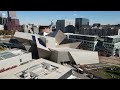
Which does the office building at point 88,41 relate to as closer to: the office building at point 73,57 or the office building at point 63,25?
the office building at point 73,57

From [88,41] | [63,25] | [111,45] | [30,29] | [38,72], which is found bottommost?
[38,72]

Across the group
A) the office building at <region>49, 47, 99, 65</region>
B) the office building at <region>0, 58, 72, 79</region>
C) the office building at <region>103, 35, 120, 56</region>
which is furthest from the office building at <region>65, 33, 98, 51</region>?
Result: the office building at <region>0, 58, 72, 79</region>

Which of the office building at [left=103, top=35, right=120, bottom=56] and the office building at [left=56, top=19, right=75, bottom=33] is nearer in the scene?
the office building at [left=103, top=35, right=120, bottom=56]

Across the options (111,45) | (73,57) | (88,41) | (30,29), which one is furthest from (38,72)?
(30,29)

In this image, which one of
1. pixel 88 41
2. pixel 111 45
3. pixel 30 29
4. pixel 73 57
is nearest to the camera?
pixel 73 57

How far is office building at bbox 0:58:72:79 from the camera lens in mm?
4133

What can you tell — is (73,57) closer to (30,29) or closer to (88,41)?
(88,41)

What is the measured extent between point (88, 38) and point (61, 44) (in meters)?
2.62

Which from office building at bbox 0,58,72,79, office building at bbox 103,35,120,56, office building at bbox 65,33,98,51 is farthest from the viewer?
office building at bbox 65,33,98,51

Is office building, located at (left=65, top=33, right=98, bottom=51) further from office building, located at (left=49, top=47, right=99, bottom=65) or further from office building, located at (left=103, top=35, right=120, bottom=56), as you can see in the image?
office building, located at (left=49, top=47, right=99, bottom=65)

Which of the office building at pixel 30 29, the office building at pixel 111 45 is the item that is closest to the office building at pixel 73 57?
the office building at pixel 111 45

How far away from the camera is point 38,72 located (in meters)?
4.48
